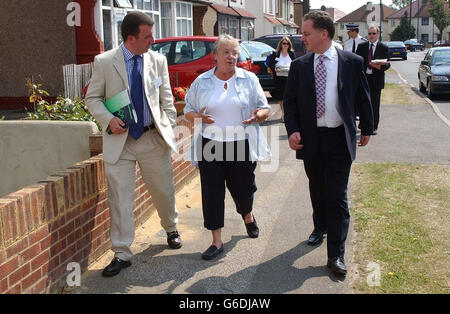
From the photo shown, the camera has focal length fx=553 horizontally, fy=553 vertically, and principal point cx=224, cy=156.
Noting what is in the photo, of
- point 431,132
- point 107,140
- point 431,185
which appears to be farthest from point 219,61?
point 431,132

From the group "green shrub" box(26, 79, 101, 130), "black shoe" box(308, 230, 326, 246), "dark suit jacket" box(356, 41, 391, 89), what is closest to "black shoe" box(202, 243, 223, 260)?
"black shoe" box(308, 230, 326, 246)

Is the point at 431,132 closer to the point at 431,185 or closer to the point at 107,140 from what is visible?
the point at 431,185

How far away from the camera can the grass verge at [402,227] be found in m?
4.04

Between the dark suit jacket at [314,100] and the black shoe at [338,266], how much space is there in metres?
0.80

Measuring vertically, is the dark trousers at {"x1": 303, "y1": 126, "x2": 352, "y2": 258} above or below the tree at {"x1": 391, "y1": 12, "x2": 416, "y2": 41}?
below

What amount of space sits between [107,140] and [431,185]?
4095 millimetres

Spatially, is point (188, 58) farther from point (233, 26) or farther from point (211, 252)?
point (233, 26)

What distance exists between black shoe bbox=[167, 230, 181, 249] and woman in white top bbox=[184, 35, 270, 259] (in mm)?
324

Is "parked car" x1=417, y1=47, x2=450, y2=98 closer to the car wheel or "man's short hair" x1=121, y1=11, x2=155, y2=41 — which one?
the car wheel

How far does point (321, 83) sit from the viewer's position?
4.38 m

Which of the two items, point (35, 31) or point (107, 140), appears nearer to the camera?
point (107, 140)

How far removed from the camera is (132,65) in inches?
174

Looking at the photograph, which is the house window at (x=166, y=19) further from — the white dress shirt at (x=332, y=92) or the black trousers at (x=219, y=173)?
the white dress shirt at (x=332, y=92)

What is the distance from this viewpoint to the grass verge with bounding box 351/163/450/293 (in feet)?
13.3
